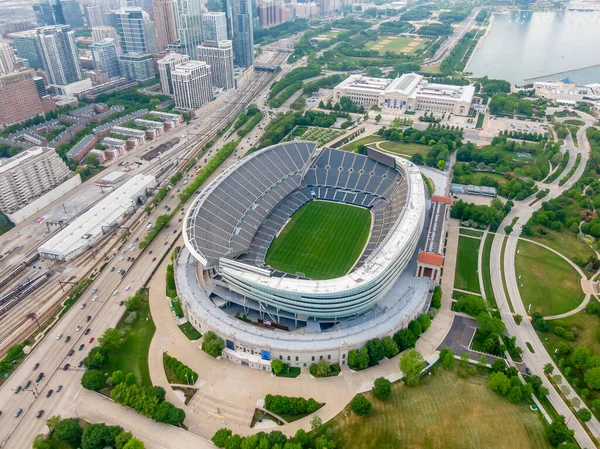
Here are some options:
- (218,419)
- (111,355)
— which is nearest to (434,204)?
(218,419)

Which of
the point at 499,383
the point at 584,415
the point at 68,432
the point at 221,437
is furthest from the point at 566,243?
the point at 68,432

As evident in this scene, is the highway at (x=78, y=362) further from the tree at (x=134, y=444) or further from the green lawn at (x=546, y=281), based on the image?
the green lawn at (x=546, y=281)

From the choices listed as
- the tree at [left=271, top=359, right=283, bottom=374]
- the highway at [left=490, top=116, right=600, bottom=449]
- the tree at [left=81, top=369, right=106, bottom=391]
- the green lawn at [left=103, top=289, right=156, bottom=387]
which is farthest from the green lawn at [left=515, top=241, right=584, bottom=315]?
the tree at [left=81, top=369, right=106, bottom=391]

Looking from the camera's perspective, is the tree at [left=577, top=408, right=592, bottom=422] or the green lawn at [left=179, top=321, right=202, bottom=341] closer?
the tree at [left=577, top=408, right=592, bottom=422]

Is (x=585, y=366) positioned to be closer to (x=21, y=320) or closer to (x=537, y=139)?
(x=21, y=320)

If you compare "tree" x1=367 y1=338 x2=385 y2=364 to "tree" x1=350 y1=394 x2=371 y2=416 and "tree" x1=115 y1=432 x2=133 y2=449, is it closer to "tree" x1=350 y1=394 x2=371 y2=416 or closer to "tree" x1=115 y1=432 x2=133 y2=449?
"tree" x1=350 y1=394 x2=371 y2=416
